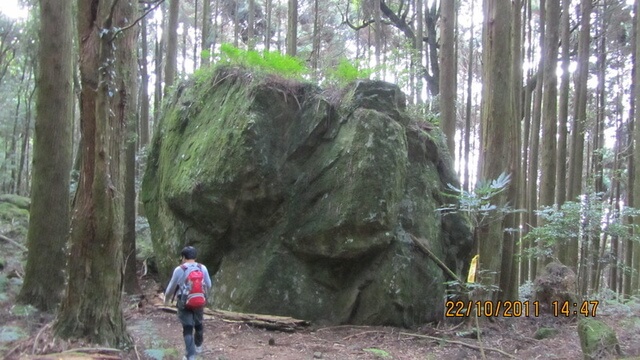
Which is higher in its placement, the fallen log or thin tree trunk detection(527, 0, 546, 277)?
thin tree trunk detection(527, 0, 546, 277)

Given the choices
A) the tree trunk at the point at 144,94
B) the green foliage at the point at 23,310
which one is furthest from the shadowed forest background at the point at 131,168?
the tree trunk at the point at 144,94

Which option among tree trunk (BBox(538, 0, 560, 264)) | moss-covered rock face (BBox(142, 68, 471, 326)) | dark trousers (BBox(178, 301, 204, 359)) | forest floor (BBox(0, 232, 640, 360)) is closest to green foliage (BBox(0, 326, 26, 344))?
forest floor (BBox(0, 232, 640, 360))

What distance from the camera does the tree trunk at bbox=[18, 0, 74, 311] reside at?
23.6ft

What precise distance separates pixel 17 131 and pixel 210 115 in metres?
26.3

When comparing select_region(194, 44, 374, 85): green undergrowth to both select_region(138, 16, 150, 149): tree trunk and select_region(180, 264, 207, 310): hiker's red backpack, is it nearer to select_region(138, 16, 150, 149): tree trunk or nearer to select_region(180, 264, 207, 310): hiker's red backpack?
select_region(180, 264, 207, 310): hiker's red backpack

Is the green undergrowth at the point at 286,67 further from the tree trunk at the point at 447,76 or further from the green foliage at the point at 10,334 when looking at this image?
the green foliage at the point at 10,334

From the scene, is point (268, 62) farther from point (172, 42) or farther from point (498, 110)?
point (172, 42)

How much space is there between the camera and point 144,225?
1424cm

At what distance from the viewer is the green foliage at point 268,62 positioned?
9.27 metres

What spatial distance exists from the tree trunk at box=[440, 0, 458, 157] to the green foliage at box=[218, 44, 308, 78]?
4.32 metres

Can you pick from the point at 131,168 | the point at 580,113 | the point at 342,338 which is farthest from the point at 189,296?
the point at 580,113

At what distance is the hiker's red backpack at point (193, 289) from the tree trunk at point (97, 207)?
81 cm

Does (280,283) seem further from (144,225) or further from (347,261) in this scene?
(144,225)

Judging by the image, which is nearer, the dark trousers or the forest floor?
the dark trousers
